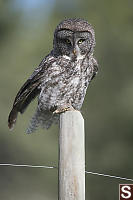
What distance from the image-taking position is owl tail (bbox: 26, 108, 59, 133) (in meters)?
6.19

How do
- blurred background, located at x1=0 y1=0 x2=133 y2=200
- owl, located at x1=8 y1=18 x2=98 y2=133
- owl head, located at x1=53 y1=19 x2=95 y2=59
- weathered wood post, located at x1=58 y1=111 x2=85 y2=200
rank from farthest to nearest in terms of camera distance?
blurred background, located at x1=0 y1=0 x2=133 y2=200 → owl head, located at x1=53 y1=19 x2=95 y2=59 → owl, located at x1=8 y1=18 x2=98 y2=133 → weathered wood post, located at x1=58 y1=111 x2=85 y2=200

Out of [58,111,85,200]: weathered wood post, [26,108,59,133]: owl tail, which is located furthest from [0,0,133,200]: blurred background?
[58,111,85,200]: weathered wood post

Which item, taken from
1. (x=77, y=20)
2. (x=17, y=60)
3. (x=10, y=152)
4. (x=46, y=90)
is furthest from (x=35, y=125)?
(x=17, y=60)

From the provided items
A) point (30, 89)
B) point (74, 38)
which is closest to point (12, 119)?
point (30, 89)

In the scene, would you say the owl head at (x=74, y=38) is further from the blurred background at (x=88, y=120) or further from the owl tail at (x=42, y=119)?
the blurred background at (x=88, y=120)

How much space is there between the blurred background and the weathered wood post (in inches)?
446

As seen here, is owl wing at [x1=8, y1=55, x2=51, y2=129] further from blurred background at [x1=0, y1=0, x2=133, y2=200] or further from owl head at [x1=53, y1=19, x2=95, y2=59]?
blurred background at [x1=0, y1=0, x2=133, y2=200]

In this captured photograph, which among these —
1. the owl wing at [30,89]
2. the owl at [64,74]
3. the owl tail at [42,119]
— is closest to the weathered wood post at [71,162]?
the owl at [64,74]

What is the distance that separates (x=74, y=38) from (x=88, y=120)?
10.8 m

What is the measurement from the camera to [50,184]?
1686 cm

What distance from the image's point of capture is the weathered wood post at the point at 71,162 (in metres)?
3.97

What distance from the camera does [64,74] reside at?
229 inches

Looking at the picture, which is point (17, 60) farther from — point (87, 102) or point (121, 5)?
point (121, 5)

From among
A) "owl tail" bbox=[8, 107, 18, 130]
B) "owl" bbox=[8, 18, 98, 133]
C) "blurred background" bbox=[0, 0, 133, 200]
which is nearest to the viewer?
"owl tail" bbox=[8, 107, 18, 130]
